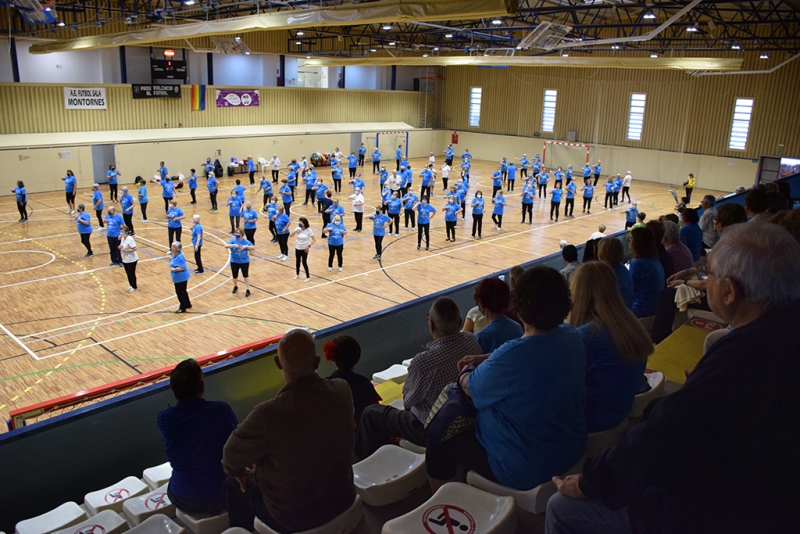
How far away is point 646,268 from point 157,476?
15.5ft

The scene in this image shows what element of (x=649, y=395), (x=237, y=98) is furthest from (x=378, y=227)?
(x=237, y=98)

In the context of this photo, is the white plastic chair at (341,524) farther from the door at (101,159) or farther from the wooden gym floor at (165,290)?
the door at (101,159)

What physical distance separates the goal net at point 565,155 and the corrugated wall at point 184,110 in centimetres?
1033

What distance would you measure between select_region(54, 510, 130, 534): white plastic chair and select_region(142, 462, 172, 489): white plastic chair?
2.76 ft

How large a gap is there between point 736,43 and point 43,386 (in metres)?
28.7

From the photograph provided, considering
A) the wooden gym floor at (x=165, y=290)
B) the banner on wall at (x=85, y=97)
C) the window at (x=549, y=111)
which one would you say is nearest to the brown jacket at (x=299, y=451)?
the wooden gym floor at (x=165, y=290)

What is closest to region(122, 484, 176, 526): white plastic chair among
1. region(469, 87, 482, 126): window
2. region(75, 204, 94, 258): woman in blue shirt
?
region(75, 204, 94, 258): woman in blue shirt

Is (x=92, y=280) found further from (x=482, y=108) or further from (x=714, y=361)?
(x=482, y=108)

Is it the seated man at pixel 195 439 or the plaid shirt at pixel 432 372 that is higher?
the plaid shirt at pixel 432 372

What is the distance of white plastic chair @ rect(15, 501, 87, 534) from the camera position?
165 inches

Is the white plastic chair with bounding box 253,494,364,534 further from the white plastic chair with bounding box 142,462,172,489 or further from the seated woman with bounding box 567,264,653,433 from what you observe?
the white plastic chair with bounding box 142,462,172,489

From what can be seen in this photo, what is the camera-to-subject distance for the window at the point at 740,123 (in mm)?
31578

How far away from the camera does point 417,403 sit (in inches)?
158

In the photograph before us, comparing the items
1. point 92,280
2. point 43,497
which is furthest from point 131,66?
point 43,497
